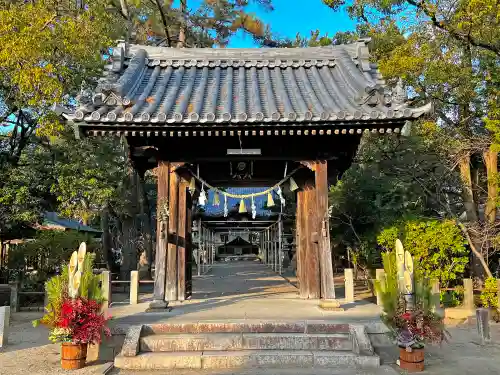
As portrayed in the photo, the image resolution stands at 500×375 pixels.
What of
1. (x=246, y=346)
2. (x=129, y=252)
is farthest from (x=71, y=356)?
(x=129, y=252)

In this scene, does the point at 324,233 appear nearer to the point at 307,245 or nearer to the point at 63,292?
the point at 307,245

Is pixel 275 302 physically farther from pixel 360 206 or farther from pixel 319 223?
pixel 360 206

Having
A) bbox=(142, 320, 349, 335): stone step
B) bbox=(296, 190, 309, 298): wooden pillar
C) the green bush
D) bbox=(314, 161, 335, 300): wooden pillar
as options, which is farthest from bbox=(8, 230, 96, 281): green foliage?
the green bush

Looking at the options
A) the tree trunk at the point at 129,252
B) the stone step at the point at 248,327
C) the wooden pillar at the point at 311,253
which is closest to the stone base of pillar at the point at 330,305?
the stone step at the point at 248,327

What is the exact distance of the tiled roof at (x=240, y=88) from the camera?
7.77 meters

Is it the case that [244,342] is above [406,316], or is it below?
below

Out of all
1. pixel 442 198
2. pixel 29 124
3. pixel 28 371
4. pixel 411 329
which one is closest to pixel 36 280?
pixel 29 124

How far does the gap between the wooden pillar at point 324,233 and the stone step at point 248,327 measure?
57.8 inches

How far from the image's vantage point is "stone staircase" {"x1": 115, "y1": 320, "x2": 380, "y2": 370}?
6254 mm

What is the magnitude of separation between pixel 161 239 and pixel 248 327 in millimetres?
2724

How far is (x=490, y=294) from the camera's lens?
413 inches

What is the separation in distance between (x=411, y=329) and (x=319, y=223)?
3214 millimetres

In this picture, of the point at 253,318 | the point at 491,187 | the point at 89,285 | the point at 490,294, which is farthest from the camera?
the point at 491,187

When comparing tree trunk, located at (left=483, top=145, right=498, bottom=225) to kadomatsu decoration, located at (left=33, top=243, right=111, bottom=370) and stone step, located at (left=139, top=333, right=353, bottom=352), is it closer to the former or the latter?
stone step, located at (left=139, top=333, right=353, bottom=352)
